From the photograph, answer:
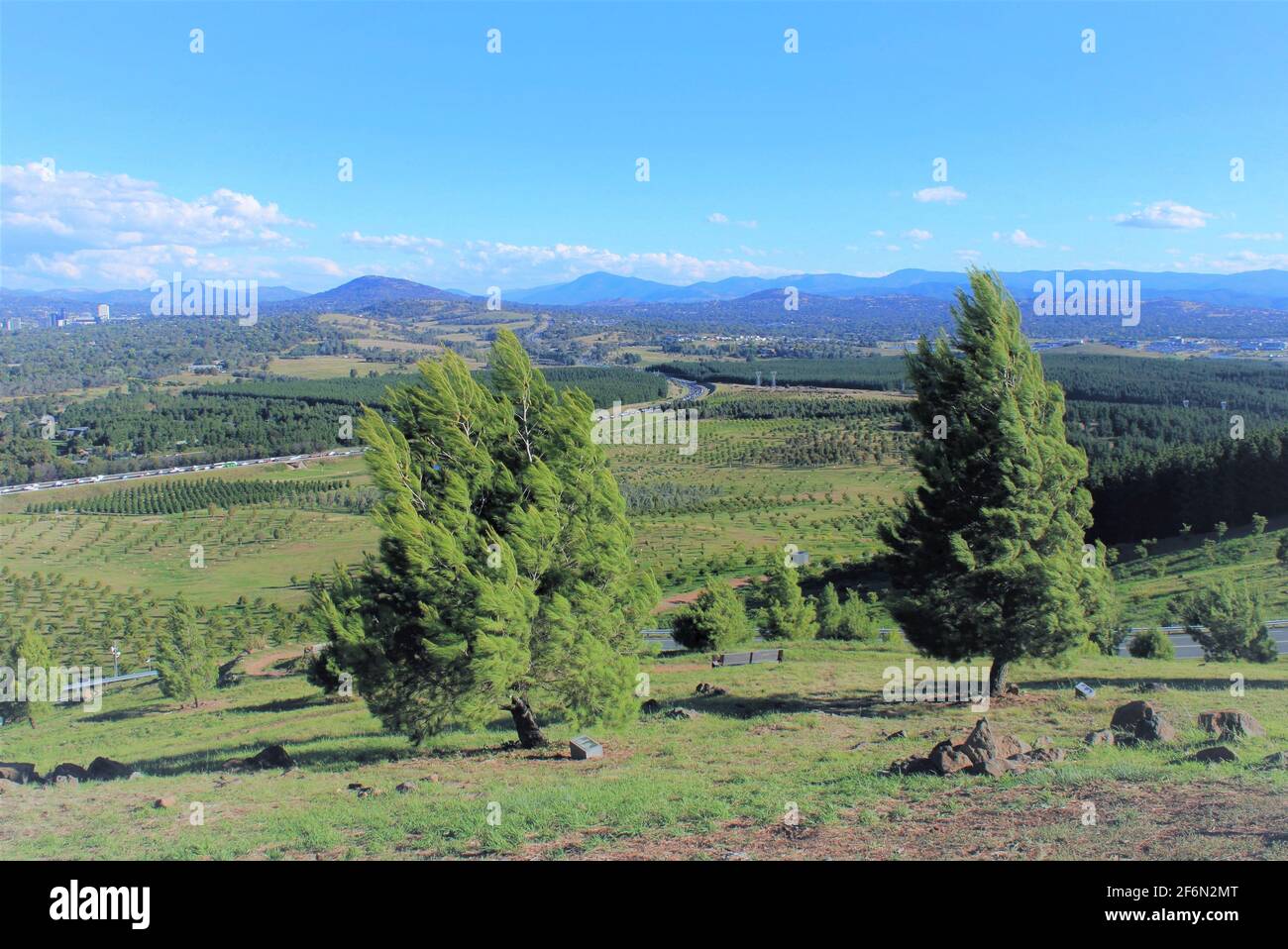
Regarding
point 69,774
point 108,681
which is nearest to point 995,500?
point 69,774

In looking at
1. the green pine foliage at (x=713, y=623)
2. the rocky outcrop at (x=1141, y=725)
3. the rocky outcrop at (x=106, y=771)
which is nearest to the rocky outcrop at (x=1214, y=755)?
the rocky outcrop at (x=1141, y=725)

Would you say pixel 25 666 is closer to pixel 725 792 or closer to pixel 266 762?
pixel 266 762

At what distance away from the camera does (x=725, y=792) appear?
9797 millimetres

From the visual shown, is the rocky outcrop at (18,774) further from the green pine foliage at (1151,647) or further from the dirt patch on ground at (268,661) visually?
the green pine foliage at (1151,647)

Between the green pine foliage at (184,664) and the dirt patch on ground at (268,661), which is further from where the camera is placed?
the dirt patch on ground at (268,661)

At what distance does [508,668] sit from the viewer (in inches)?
471

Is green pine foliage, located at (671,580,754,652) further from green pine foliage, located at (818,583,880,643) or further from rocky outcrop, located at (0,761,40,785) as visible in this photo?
rocky outcrop, located at (0,761,40,785)

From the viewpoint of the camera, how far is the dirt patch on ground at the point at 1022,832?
718 centimetres

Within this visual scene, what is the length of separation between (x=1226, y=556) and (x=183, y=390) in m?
181

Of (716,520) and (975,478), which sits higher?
(975,478)

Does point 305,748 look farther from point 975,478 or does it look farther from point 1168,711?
point 1168,711

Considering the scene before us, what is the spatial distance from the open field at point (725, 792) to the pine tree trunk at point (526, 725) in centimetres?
39

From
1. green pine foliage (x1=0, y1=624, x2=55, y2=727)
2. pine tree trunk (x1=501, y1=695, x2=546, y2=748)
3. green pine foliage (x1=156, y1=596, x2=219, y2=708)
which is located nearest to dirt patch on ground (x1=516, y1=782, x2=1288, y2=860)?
pine tree trunk (x1=501, y1=695, x2=546, y2=748)

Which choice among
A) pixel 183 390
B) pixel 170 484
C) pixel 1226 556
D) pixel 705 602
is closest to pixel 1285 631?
pixel 1226 556
